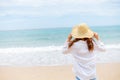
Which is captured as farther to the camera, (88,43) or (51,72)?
(51,72)

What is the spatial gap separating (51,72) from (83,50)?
192 cm

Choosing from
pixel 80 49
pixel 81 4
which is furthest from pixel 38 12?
pixel 80 49

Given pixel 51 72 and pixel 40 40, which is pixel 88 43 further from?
pixel 40 40

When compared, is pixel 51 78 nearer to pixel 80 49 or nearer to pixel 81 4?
pixel 80 49

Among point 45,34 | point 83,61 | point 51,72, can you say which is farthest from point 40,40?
point 83,61

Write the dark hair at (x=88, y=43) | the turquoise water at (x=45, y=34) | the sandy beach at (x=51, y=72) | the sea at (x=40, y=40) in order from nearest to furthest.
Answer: the dark hair at (x=88, y=43) < the sandy beach at (x=51, y=72) < the sea at (x=40, y=40) < the turquoise water at (x=45, y=34)

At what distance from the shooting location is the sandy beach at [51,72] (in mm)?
3727

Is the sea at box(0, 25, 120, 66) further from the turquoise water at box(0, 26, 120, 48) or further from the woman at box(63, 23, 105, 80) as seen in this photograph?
the woman at box(63, 23, 105, 80)

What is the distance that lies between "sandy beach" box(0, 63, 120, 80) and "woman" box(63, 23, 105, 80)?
152cm

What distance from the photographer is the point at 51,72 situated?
3.98m

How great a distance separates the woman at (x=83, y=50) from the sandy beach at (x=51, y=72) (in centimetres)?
152

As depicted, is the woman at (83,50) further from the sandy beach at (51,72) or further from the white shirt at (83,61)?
the sandy beach at (51,72)

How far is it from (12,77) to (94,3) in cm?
588

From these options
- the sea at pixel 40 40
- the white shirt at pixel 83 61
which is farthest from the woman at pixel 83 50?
the sea at pixel 40 40
